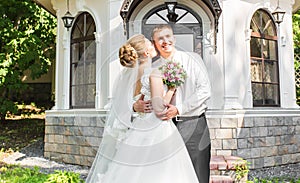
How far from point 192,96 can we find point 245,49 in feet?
10.9

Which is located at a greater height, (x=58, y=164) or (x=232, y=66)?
(x=232, y=66)

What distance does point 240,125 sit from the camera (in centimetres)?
427

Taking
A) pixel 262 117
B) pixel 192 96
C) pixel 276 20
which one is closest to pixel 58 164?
pixel 262 117

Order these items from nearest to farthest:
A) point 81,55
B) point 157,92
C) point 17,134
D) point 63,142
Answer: point 157,92
point 81,55
point 63,142
point 17,134

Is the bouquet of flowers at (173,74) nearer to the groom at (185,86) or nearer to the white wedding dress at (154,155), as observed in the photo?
the groom at (185,86)

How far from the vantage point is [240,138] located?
4.27m

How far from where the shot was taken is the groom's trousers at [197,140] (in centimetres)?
177

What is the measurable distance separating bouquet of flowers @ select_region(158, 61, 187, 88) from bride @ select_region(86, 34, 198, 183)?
37 millimetres

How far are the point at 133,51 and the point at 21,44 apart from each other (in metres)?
5.91

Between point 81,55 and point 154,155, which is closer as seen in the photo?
point 154,155

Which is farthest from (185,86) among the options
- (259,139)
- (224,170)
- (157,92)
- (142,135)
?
(259,139)

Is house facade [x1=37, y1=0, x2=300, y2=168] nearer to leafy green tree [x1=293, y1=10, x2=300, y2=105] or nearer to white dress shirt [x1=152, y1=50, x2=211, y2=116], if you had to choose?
leafy green tree [x1=293, y1=10, x2=300, y2=105]

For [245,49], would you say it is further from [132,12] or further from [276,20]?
[132,12]

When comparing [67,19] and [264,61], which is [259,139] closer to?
[264,61]
